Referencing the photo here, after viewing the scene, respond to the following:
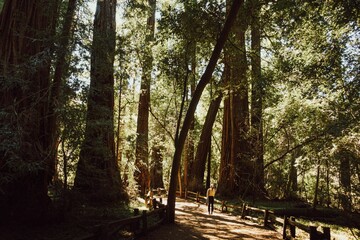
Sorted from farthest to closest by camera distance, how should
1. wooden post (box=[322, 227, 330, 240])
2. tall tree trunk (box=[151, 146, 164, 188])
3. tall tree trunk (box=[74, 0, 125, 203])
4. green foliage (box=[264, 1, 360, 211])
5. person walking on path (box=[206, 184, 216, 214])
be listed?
tall tree trunk (box=[151, 146, 164, 188]) < person walking on path (box=[206, 184, 216, 214]) < tall tree trunk (box=[74, 0, 125, 203]) < green foliage (box=[264, 1, 360, 211]) < wooden post (box=[322, 227, 330, 240])

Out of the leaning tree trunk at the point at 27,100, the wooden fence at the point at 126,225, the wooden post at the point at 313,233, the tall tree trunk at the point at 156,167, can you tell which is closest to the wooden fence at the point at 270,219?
the wooden post at the point at 313,233

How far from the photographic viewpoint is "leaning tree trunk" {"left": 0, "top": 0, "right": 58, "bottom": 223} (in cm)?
729

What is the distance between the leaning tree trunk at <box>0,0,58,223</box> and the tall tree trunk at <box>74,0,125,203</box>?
1098mm

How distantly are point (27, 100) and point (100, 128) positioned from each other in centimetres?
205

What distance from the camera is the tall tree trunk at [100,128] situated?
8.77 meters

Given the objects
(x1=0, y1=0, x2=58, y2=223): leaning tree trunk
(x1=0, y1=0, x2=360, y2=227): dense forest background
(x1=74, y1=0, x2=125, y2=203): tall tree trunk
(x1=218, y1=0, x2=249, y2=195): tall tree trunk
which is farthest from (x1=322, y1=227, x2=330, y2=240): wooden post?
(x1=218, y1=0, x2=249, y2=195): tall tree trunk

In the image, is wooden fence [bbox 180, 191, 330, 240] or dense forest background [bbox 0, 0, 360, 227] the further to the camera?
dense forest background [bbox 0, 0, 360, 227]

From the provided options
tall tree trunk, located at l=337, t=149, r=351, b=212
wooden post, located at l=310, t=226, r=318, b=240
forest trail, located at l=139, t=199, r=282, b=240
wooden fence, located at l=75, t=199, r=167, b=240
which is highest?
tall tree trunk, located at l=337, t=149, r=351, b=212

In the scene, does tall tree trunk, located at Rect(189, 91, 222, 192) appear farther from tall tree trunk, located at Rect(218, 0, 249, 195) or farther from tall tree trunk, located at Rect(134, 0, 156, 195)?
tall tree trunk, located at Rect(134, 0, 156, 195)

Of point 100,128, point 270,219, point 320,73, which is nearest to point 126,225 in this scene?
point 100,128

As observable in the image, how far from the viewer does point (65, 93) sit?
7.24 meters

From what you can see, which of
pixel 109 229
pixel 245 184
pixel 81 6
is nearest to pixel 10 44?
pixel 81 6

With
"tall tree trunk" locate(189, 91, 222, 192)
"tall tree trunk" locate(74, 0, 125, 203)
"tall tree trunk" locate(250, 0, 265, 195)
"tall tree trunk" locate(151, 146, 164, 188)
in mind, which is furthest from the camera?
"tall tree trunk" locate(151, 146, 164, 188)

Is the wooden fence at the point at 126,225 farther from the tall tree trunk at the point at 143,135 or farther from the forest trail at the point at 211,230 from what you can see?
the tall tree trunk at the point at 143,135
